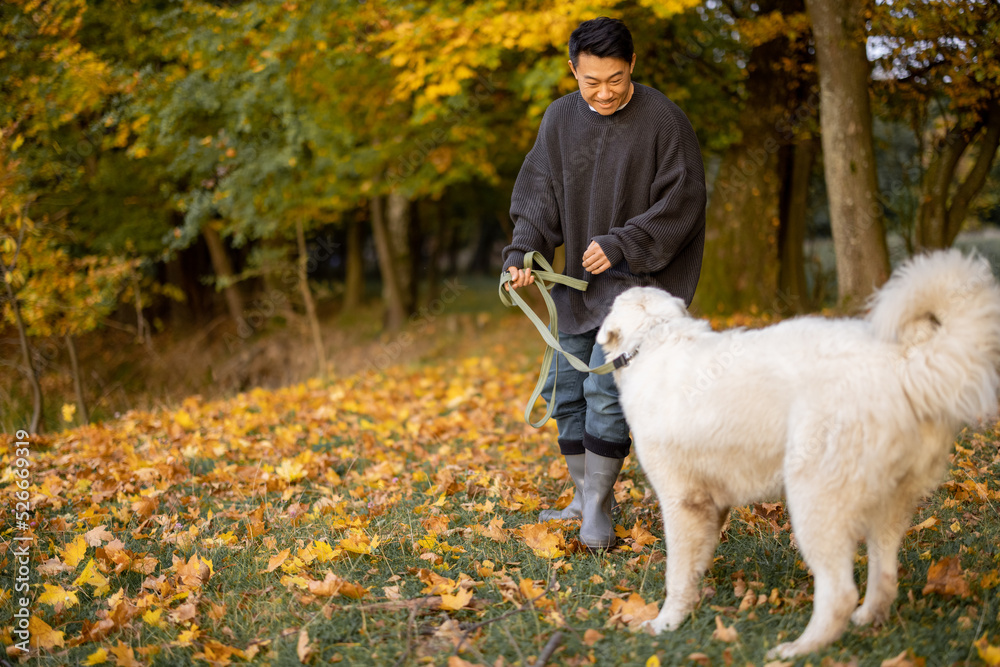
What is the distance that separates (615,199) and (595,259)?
0.32 metres

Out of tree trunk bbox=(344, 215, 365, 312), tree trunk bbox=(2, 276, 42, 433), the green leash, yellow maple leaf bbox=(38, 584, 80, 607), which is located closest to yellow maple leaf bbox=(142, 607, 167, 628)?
yellow maple leaf bbox=(38, 584, 80, 607)

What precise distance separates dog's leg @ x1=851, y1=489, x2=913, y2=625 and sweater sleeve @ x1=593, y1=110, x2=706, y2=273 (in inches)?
52.8

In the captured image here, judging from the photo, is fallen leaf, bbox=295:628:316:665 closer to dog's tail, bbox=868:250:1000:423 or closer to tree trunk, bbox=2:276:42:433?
dog's tail, bbox=868:250:1000:423

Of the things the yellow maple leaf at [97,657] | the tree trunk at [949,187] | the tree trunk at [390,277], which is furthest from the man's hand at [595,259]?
the tree trunk at [390,277]

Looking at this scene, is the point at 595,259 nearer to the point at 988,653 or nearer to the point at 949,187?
the point at 988,653

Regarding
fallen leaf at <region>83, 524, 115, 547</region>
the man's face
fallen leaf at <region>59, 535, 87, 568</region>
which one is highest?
the man's face

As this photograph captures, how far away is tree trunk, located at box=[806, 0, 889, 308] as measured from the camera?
6785 mm

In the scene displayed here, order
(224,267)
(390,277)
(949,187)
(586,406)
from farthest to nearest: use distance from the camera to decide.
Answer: (390,277)
(224,267)
(949,187)
(586,406)

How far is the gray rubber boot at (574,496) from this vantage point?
3.66 meters

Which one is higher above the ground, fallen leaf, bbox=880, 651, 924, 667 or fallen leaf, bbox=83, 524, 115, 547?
fallen leaf, bbox=83, 524, 115, 547

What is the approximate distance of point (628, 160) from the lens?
3137mm

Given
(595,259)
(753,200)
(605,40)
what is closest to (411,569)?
(595,259)

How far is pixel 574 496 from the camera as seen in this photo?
3.83 meters

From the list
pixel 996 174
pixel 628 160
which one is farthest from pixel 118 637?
pixel 996 174
